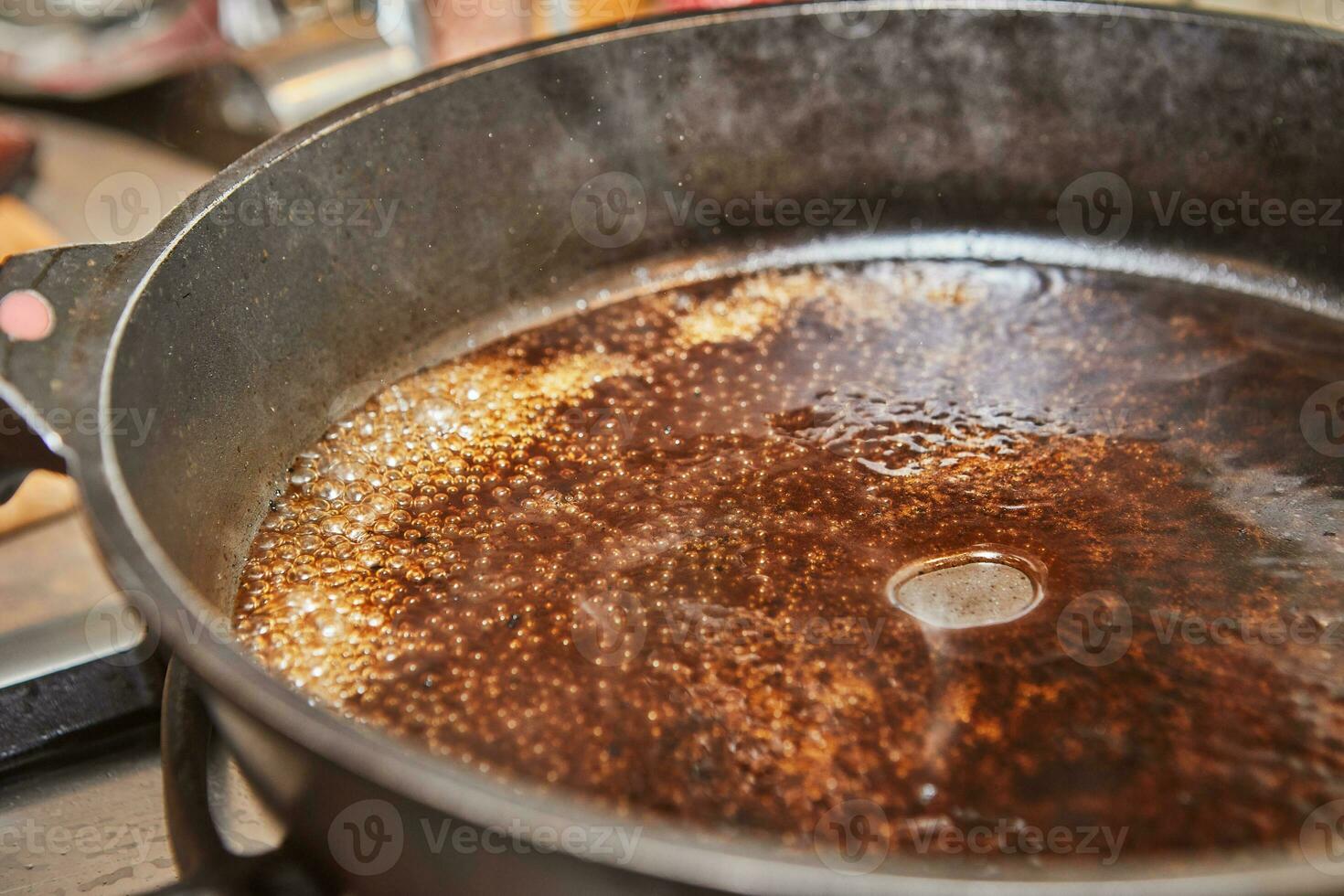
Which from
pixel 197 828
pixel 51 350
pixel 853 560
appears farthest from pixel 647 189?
pixel 197 828

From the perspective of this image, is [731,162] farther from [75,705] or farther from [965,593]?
[75,705]

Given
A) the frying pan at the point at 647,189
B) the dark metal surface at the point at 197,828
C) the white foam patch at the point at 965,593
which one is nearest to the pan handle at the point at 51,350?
the frying pan at the point at 647,189

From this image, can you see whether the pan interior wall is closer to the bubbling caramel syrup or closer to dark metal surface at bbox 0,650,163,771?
the bubbling caramel syrup

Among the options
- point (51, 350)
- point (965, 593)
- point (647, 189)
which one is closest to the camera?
point (51, 350)

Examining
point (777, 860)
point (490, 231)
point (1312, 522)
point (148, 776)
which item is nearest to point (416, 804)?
point (777, 860)

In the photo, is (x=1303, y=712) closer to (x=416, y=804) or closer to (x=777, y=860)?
(x=777, y=860)

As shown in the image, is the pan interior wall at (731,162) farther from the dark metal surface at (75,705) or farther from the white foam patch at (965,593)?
the white foam patch at (965,593)
